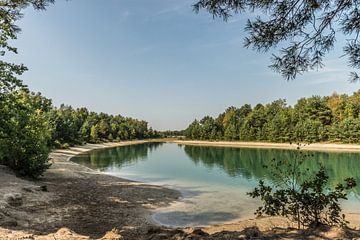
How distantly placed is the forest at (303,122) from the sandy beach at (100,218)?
1759 inches

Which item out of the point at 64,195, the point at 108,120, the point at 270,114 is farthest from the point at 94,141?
the point at 64,195

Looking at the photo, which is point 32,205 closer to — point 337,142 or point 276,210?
point 276,210

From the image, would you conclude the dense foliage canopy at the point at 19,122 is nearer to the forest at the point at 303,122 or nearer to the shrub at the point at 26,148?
the shrub at the point at 26,148

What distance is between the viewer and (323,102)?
261ft

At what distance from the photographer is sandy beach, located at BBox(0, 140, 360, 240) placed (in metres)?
6.50

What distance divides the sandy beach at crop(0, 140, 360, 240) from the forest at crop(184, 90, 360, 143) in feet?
147

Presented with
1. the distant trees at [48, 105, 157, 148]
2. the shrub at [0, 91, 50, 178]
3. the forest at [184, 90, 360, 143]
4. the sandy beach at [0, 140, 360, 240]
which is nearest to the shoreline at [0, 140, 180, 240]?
the sandy beach at [0, 140, 360, 240]

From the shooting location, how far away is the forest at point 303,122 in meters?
68.6

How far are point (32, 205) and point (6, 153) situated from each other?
7.93 m

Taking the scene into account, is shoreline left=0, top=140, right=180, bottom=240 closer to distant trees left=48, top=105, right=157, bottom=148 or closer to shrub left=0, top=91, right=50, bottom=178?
shrub left=0, top=91, right=50, bottom=178

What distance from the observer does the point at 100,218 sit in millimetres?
12047

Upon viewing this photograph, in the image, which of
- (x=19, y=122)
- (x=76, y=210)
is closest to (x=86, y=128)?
(x=19, y=122)

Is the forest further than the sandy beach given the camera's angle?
Yes

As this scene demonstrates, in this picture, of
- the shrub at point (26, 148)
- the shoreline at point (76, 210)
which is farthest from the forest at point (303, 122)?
the shrub at point (26, 148)
